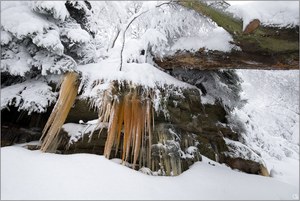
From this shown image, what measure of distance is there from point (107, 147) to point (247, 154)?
2.47 meters

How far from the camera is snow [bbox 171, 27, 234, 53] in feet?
11.1

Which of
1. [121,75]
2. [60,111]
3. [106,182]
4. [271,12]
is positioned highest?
[271,12]

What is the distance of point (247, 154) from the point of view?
14.3 ft

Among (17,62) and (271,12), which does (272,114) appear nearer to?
(271,12)

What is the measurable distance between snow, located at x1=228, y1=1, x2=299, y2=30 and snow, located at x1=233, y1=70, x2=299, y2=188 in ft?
11.5

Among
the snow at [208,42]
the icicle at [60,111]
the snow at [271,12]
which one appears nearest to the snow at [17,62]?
the icicle at [60,111]

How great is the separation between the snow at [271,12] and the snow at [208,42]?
45cm

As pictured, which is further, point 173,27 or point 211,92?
point 211,92

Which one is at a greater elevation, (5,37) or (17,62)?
(5,37)

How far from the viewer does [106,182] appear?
2732mm

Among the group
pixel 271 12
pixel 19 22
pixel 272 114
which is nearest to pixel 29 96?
pixel 19 22

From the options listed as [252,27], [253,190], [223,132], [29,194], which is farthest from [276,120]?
[29,194]

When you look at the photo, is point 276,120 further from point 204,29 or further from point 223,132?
point 204,29

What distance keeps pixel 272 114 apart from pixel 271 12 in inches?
272
